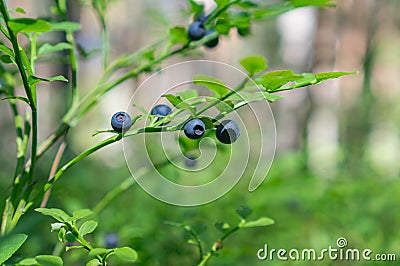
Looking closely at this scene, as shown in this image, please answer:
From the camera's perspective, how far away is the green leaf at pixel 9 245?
0.75 metres

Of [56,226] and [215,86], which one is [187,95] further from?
[56,226]

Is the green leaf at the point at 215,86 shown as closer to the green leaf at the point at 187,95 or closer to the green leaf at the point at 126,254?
the green leaf at the point at 187,95

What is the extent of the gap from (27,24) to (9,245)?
0.30 m

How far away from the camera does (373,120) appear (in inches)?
419

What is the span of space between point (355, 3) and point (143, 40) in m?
13.8

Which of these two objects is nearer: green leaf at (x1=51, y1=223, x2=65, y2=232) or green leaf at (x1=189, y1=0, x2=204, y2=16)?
green leaf at (x1=51, y1=223, x2=65, y2=232)

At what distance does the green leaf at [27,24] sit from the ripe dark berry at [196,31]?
438 mm

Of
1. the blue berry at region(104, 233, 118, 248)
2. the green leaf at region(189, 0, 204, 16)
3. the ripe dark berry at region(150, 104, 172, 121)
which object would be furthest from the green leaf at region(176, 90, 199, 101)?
the blue berry at region(104, 233, 118, 248)

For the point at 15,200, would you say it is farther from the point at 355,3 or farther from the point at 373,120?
the point at 373,120

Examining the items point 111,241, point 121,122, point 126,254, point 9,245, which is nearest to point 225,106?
point 121,122

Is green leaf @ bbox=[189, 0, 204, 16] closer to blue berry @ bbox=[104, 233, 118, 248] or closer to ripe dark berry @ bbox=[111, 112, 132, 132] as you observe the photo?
ripe dark berry @ bbox=[111, 112, 132, 132]

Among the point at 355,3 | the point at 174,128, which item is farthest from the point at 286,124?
the point at 174,128

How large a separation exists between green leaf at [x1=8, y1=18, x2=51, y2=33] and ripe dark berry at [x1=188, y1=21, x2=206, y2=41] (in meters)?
0.44

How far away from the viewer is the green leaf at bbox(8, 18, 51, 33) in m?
0.71
